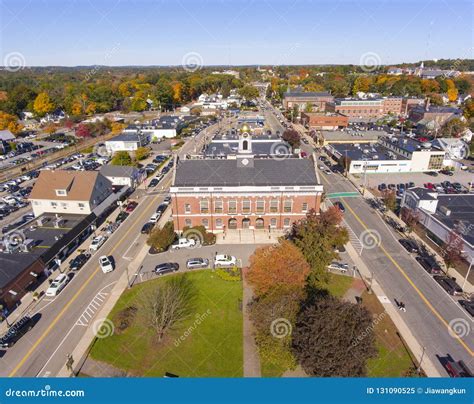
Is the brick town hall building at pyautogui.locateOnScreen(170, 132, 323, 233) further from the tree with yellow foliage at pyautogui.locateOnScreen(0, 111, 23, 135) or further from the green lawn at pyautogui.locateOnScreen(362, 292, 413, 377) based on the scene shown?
the tree with yellow foliage at pyautogui.locateOnScreen(0, 111, 23, 135)

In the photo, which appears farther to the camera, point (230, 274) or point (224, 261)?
point (224, 261)

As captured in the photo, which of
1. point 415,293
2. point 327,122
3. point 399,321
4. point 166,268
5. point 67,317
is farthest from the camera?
point 327,122

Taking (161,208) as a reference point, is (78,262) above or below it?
below

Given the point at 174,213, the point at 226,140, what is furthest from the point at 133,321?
the point at 226,140

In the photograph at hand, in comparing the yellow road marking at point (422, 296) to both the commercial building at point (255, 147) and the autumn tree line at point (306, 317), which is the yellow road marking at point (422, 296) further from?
the commercial building at point (255, 147)

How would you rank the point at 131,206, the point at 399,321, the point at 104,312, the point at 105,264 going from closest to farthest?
the point at 399,321, the point at 104,312, the point at 105,264, the point at 131,206

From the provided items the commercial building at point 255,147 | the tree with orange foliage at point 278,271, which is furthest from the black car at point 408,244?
the commercial building at point 255,147

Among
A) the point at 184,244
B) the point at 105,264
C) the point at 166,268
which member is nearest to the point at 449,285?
the point at 184,244

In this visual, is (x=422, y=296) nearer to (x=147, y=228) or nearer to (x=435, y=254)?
(x=435, y=254)
